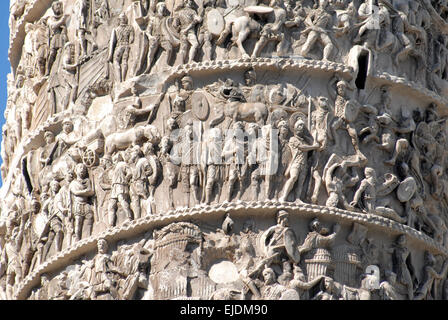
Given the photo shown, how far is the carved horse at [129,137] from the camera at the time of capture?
17.9 metres

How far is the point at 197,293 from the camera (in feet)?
56.3

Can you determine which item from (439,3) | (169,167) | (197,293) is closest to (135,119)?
(169,167)

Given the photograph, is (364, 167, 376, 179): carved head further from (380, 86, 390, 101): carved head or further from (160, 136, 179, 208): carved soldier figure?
(160, 136, 179, 208): carved soldier figure

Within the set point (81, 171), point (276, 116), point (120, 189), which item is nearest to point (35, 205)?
point (81, 171)

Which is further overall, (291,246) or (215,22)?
(215,22)

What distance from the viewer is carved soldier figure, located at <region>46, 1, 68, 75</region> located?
63.0 feet

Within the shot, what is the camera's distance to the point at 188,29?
1827 centimetres

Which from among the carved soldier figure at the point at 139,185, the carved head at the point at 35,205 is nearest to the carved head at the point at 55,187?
the carved head at the point at 35,205

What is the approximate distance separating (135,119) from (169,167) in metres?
0.59

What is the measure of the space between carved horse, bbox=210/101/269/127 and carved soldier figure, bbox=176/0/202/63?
0.57m

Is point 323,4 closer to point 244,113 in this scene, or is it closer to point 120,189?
point 244,113

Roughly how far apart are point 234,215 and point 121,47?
1925 millimetres

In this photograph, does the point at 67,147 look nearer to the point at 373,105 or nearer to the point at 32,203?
the point at 32,203
